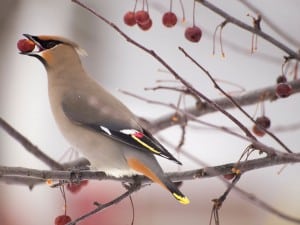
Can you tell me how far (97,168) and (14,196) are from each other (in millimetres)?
3563

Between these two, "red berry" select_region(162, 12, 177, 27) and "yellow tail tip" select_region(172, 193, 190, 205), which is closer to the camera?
"yellow tail tip" select_region(172, 193, 190, 205)

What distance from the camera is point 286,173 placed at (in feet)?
15.8

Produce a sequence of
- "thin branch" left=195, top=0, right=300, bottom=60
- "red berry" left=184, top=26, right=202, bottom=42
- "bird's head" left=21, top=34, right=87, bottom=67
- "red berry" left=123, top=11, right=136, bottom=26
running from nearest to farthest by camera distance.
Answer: "thin branch" left=195, top=0, right=300, bottom=60 → "red berry" left=184, top=26, right=202, bottom=42 → "red berry" left=123, top=11, right=136, bottom=26 → "bird's head" left=21, top=34, right=87, bottom=67

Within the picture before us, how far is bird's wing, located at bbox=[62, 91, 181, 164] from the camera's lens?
189cm

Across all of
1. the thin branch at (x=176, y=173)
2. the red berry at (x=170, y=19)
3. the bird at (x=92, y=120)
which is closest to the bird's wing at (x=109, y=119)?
the bird at (x=92, y=120)

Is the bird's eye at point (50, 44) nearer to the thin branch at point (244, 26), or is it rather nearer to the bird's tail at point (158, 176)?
the bird's tail at point (158, 176)

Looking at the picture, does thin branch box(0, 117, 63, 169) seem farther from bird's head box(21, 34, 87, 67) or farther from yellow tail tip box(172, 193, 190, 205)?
yellow tail tip box(172, 193, 190, 205)

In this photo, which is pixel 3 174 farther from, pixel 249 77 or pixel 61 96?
pixel 249 77

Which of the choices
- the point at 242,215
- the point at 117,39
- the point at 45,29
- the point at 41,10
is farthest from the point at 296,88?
the point at 117,39

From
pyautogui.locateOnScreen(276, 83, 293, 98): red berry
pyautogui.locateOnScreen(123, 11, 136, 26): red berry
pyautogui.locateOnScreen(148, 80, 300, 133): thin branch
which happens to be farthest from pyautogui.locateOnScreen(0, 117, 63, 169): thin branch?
pyautogui.locateOnScreen(276, 83, 293, 98): red berry

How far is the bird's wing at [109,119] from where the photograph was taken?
189 centimetres

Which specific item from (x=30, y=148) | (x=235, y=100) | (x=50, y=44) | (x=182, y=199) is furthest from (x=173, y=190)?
(x=50, y=44)

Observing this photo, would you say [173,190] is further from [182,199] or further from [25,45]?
[25,45]

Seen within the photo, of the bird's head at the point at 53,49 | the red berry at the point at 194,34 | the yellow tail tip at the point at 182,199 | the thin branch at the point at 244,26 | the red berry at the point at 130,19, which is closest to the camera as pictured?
the thin branch at the point at 244,26
